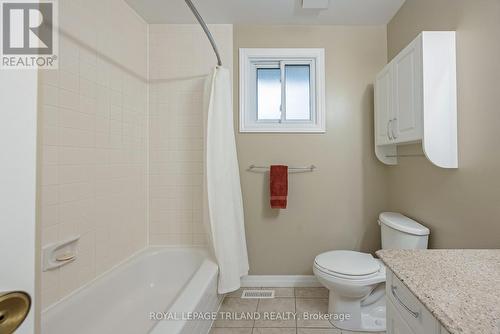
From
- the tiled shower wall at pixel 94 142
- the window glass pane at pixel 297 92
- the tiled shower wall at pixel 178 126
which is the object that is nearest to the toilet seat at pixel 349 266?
the tiled shower wall at pixel 178 126

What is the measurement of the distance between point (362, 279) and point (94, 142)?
73.9 inches

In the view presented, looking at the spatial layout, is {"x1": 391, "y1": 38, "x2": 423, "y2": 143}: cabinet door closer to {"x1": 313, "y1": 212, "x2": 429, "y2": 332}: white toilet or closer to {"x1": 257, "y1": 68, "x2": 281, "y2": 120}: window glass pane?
{"x1": 313, "y1": 212, "x2": 429, "y2": 332}: white toilet

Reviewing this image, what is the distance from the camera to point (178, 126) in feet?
7.13

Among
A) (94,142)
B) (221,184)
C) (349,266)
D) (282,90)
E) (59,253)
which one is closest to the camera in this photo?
(59,253)

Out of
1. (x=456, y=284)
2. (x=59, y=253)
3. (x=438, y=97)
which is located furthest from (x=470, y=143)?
(x=59, y=253)

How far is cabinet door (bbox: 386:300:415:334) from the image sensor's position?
0.82 meters

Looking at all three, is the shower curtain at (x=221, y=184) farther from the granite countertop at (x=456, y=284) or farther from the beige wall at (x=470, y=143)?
the beige wall at (x=470, y=143)

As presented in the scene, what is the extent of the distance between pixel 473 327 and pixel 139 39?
2535 mm

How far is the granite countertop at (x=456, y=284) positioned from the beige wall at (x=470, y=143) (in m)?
0.33

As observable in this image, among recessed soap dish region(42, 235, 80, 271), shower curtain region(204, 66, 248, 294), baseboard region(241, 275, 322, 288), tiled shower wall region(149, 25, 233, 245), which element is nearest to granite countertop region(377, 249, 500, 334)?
shower curtain region(204, 66, 248, 294)

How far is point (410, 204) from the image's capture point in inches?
70.8

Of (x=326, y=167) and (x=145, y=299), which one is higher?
(x=326, y=167)

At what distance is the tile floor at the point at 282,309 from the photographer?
163 centimetres

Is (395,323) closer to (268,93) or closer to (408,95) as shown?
(408,95)
